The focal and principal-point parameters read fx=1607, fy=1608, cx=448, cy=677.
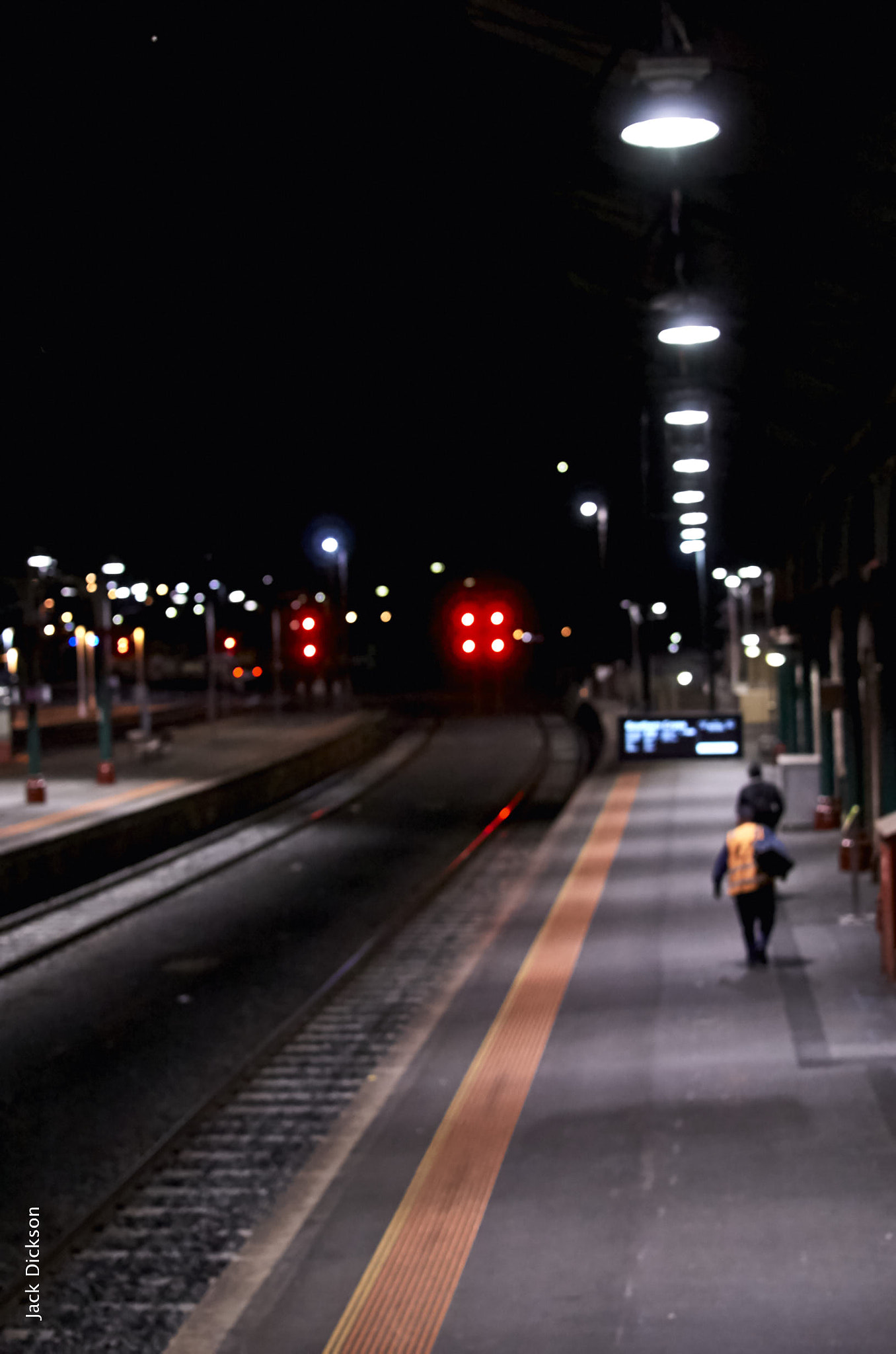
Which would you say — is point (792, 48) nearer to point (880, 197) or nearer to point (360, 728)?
point (880, 197)

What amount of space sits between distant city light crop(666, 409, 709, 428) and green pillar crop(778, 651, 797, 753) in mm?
16400

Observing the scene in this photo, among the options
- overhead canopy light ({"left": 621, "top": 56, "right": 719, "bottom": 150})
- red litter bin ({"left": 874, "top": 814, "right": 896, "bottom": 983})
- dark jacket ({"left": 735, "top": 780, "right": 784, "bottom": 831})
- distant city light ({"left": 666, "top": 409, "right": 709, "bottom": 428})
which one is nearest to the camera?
overhead canopy light ({"left": 621, "top": 56, "right": 719, "bottom": 150})

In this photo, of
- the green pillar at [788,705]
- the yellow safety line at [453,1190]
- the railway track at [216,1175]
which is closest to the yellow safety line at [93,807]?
the railway track at [216,1175]

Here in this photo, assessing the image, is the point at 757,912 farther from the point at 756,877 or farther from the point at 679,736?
the point at 679,736

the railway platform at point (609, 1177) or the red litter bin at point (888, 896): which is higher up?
the red litter bin at point (888, 896)

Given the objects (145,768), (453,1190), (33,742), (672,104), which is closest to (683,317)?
(672,104)

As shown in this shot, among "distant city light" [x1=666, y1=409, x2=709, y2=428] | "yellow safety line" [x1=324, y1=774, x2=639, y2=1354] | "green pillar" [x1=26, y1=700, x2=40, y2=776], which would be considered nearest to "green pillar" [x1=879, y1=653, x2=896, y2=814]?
"distant city light" [x1=666, y1=409, x2=709, y2=428]

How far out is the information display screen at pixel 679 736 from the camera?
23406 millimetres

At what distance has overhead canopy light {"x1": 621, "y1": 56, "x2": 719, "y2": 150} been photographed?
6.09 meters

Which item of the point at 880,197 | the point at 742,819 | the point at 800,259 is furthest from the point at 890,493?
the point at 880,197

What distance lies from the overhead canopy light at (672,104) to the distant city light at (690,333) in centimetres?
356

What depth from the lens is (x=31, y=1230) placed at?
9.61 m

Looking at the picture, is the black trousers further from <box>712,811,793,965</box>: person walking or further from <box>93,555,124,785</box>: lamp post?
<box>93,555,124,785</box>: lamp post

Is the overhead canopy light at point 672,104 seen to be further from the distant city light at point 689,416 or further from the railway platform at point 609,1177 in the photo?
the distant city light at point 689,416
